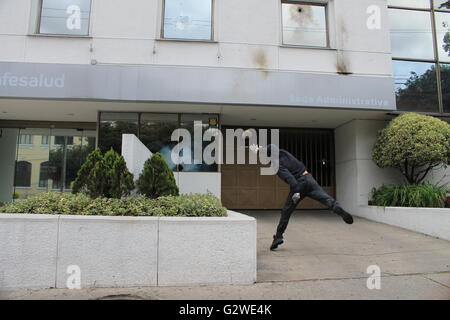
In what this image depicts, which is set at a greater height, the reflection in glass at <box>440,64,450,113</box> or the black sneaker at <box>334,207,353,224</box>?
the reflection in glass at <box>440,64,450,113</box>

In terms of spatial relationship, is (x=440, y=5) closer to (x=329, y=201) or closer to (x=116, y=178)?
(x=329, y=201)

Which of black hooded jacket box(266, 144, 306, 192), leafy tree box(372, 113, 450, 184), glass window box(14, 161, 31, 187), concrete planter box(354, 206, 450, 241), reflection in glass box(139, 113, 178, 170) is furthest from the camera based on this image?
glass window box(14, 161, 31, 187)

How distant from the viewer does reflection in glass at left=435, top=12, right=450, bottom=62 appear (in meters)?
10.2

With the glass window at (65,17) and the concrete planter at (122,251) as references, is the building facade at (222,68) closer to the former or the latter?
the glass window at (65,17)

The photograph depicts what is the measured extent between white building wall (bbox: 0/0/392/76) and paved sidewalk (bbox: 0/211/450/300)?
4715 millimetres

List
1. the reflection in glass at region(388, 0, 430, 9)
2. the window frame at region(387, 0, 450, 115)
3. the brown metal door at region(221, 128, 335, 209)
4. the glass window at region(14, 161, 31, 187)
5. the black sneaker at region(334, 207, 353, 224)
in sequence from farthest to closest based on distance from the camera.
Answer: the glass window at region(14, 161, 31, 187), the brown metal door at region(221, 128, 335, 209), the reflection in glass at region(388, 0, 430, 9), the window frame at region(387, 0, 450, 115), the black sneaker at region(334, 207, 353, 224)

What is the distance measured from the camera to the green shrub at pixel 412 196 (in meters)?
7.89

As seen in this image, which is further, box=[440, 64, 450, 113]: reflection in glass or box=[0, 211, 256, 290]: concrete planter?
box=[440, 64, 450, 113]: reflection in glass

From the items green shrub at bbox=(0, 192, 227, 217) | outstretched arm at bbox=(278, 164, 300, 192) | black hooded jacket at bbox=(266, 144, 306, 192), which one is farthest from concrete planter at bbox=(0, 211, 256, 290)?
black hooded jacket at bbox=(266, 144, 306, 192)

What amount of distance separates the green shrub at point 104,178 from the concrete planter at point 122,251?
0.96m

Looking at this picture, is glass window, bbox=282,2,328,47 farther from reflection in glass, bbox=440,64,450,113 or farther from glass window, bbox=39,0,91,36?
glass window, bbox=39,0,91,36

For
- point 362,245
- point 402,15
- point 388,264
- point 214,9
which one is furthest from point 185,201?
point 402,15

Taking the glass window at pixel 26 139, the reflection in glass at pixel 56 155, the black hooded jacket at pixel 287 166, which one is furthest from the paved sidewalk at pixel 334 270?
the glass window at pixel 26 139

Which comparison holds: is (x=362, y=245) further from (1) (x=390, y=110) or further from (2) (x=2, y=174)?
(2) (x=2, y=174)
